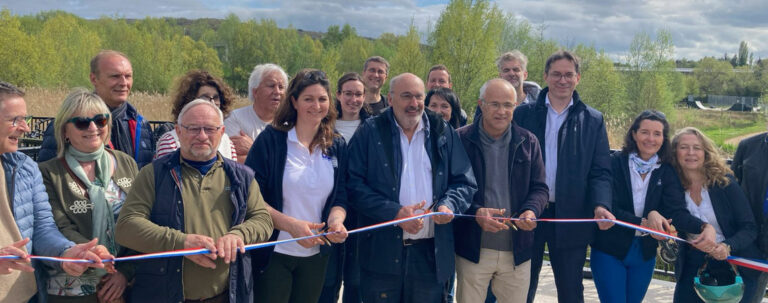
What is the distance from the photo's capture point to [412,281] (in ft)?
12.2

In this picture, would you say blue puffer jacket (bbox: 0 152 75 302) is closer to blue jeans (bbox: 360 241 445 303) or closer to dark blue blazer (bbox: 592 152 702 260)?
blue jeans (bbox: 360 241 445 303)

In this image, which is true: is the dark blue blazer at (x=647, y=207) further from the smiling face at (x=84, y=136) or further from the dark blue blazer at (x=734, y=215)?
the smiling face at (x=84, y=136)

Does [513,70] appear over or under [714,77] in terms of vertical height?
under

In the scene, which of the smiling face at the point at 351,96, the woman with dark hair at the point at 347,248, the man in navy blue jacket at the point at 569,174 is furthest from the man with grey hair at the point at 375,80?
the man in navy blue jacket at the point at 569,174

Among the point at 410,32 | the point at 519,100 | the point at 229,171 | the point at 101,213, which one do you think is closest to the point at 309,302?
the point at 229,171

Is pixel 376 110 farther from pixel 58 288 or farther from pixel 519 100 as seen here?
pixel 58 288

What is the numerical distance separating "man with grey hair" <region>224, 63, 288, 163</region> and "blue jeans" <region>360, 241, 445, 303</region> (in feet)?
5.61

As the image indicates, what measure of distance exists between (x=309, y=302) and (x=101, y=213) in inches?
56.2

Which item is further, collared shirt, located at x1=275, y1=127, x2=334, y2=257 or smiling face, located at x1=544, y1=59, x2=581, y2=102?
smiling face, located at x1=544, y1=59, x2=581, y2=102

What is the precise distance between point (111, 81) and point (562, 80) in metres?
3.57

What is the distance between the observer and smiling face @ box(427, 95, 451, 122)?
518cm

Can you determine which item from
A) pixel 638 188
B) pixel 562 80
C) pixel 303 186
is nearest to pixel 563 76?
pixel 562 80

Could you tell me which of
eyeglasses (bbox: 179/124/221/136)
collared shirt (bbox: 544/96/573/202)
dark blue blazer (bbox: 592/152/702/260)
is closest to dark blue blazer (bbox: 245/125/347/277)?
eyeglasses (bbox: 179/124/221/136)

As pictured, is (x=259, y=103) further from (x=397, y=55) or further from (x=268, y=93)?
(x=397, y=55)
